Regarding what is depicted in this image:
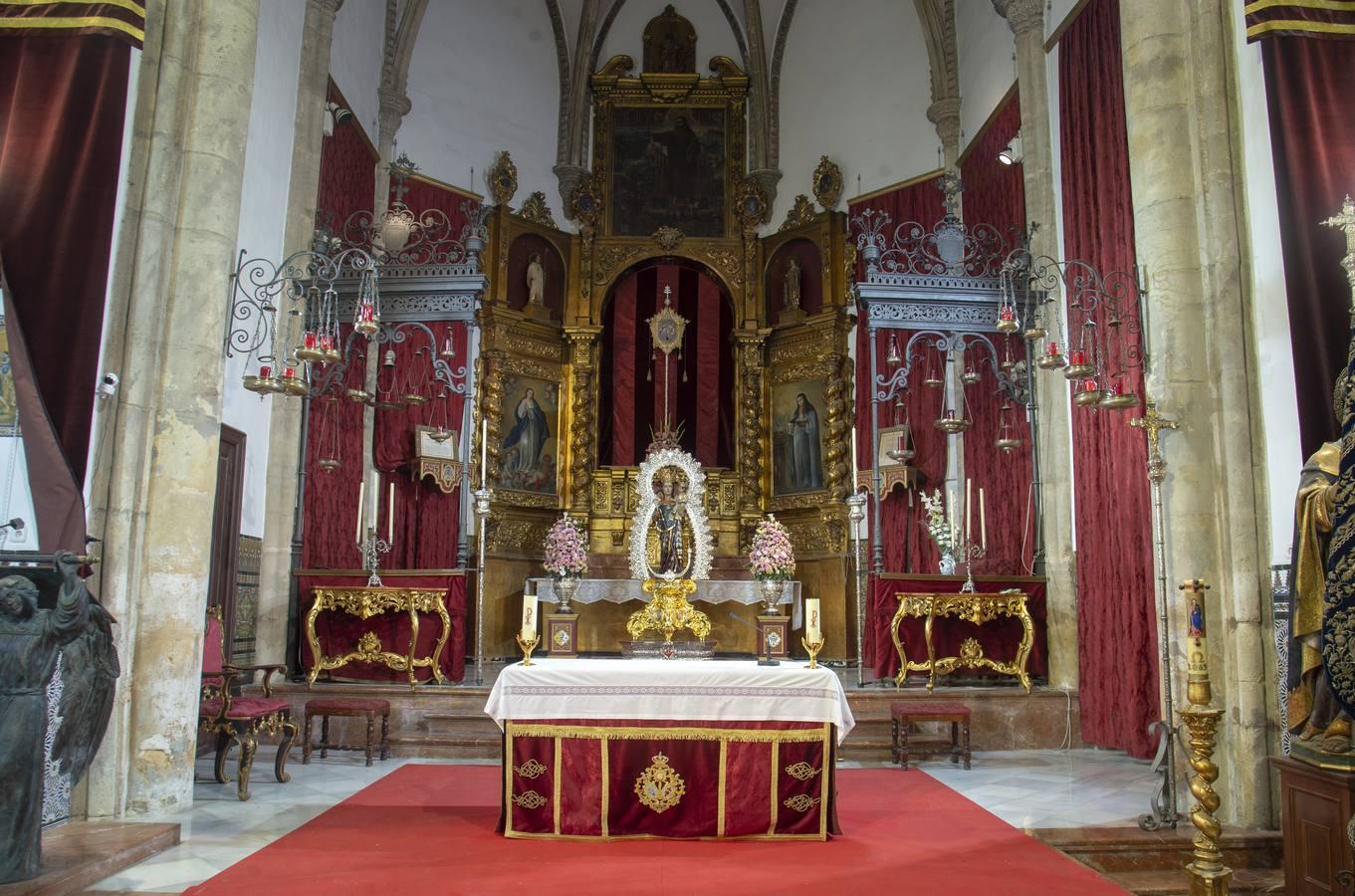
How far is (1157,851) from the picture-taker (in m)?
5.73

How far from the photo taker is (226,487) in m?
9.02

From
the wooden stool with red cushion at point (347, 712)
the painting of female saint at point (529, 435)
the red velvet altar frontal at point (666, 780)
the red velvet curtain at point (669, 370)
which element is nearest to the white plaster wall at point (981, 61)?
the red velvet curtain at point (669, 370)

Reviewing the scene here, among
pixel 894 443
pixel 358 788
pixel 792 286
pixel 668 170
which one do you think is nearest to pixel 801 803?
pixel 358 788

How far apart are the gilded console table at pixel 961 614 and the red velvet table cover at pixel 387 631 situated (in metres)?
3.94

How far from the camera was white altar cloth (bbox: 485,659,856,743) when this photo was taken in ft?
19.4

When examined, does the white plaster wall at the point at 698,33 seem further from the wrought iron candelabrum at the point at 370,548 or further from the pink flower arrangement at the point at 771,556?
the wrought iron candelabrum at the point at 370,548

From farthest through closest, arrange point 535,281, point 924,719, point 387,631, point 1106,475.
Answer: point 535,281 < point 387,631 < point 1106,475 < point 924,719

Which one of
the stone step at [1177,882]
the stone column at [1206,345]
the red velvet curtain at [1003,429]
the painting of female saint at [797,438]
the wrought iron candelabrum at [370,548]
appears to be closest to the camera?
the stone step at [1177,882]

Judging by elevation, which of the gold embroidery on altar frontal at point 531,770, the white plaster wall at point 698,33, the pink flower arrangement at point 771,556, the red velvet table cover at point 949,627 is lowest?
the gold embroidery on altar frontal at point 531,770

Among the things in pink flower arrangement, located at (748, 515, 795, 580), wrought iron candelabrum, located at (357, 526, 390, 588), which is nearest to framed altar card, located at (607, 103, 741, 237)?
pink flower arrangement, located at (748, 515, 795, 580)

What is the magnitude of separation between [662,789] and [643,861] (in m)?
0.55

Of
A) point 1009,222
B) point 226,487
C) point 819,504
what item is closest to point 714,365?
point 819,504

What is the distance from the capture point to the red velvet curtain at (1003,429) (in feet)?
34.7

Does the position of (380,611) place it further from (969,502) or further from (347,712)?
(969,502)
